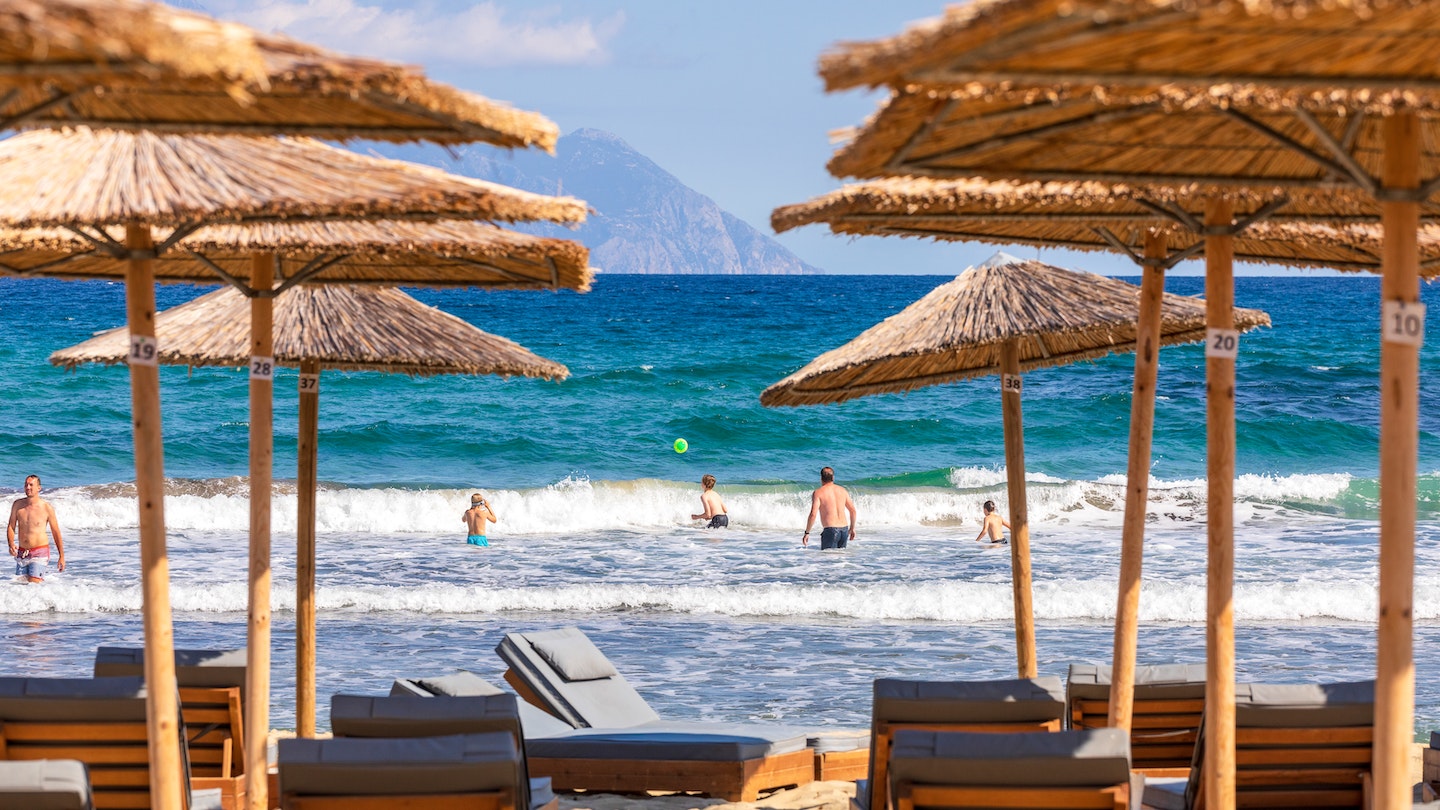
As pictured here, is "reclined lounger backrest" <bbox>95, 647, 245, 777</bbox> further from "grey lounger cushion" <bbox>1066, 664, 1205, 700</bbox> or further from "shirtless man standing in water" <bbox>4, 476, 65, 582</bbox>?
"shirtless man standing in water" <bbox>4, 476, 65, 582</bbox>

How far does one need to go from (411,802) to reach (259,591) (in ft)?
3.69

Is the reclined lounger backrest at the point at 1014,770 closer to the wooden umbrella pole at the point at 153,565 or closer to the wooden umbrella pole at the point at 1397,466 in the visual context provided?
the wooden umbrella pole at the point at 1397,466

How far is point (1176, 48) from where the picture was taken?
104 inches

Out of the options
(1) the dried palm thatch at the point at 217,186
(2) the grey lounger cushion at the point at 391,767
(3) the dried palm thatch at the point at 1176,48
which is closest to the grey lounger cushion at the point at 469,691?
(2) the grey lounger cushion at the point at 391,767

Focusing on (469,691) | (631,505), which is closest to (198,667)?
(469,691)

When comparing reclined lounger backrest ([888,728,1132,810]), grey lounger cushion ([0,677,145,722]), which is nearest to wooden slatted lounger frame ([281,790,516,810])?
grey lounger cushion ([0,677,145,722])

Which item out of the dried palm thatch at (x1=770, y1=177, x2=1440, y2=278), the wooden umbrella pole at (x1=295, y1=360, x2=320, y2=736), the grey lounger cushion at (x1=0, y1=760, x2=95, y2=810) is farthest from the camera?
the wooden umbrella pole at (x1=295, y1=360, x2=320, y2=736)

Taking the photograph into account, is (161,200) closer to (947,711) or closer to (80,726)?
(80,726)

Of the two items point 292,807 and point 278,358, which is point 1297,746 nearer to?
point 292,807

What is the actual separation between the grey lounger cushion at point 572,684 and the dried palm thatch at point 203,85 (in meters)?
4.58

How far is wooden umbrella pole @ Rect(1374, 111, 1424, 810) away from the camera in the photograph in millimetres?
3318

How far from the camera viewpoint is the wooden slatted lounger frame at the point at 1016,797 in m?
4.27

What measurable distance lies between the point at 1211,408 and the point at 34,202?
11.1 feet

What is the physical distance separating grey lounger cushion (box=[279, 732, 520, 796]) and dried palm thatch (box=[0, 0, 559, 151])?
1.78 m
